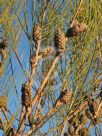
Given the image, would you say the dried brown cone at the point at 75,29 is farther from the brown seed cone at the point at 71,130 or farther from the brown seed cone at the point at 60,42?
the brown seed cone at the point at 71,130

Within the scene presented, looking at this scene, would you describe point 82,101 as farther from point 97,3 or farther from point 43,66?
point 97,3

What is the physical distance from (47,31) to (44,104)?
48cm

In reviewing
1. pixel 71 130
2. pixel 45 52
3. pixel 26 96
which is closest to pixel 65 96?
pixel 26 96

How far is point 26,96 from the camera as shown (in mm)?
1751

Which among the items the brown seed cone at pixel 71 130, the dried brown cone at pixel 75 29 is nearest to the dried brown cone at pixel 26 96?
the dried brown cone at pixel 75 29

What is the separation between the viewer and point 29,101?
1736 millimetres

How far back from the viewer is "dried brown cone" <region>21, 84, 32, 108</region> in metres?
1.74

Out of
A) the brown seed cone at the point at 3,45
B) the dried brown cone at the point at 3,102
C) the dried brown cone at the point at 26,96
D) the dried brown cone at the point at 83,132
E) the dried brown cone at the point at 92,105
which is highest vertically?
the brown seed cone at the point at 3,45

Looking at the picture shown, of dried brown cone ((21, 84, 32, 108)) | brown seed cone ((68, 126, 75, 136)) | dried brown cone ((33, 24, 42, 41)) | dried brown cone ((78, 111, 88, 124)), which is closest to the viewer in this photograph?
dried brown cone ((21, 84, 32, 108))

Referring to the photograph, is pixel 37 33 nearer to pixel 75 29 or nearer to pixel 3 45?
pixel 75 29

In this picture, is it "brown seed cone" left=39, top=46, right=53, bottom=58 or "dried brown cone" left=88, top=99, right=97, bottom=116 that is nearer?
"brown seed cone" left=39, top=46, right=53, bottom=58

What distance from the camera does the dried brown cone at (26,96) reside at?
174cm

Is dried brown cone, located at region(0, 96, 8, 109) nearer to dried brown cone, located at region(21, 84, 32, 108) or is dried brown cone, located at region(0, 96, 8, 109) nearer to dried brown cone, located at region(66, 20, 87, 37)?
dried brown cone, located at region(21, 84, 32, 108)

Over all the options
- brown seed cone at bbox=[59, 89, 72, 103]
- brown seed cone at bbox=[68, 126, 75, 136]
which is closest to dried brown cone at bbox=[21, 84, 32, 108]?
brown seed cone at bbox=[59, 89, 72, 103]
